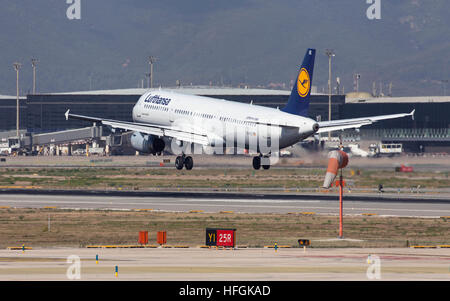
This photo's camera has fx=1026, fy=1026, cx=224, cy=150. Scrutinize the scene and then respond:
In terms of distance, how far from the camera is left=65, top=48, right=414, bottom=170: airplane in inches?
3423

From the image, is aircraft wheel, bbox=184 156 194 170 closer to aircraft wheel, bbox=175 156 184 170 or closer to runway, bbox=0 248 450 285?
aircraft wheel, bbox=175 156 184 170

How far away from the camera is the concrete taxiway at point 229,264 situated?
43250 mm

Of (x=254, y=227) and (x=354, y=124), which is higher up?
(x=354, y=124)

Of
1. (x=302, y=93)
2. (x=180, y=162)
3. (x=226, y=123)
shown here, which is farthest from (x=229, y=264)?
(x=180, y=162)

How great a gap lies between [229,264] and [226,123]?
45054mm

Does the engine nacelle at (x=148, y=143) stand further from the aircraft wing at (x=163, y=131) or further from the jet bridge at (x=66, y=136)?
the jet bridge at (x=66, y=136)

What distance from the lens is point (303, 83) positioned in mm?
89312

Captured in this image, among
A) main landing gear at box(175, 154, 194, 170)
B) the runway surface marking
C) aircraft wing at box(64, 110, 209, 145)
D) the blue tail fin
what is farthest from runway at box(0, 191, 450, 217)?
main landing gear at box(175, 154, 194, 170)

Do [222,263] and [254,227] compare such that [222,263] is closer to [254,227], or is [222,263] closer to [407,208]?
[254,227]

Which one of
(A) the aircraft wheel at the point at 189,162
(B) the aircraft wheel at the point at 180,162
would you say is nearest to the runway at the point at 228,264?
(A) the aircraft wheel at the point at 189,162

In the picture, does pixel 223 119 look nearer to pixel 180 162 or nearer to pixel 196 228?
pixel 180 162
